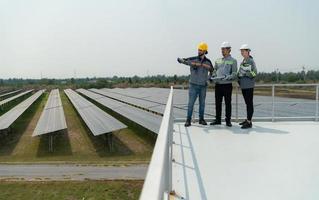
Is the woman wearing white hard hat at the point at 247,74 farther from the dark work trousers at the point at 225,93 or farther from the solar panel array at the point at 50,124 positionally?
the solar panel array at the point at 50,124

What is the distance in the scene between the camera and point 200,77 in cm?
586

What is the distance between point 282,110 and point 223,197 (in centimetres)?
869

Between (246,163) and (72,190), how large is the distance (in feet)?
38.0

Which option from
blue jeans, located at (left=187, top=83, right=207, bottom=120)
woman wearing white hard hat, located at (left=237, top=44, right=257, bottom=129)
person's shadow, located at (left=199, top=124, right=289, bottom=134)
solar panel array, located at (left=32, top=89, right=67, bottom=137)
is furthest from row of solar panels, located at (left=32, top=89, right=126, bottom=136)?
woman wearing white hard hat, located at (left=237, top=44, right=257, bottom=129)

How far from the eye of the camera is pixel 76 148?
20.7 metres

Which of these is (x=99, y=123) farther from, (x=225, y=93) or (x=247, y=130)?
(x=247, y=130)

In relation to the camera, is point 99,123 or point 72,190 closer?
point 72,190

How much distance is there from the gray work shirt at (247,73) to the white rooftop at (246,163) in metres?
0.86

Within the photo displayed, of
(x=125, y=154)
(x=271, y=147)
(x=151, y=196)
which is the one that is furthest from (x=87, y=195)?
(x=151, y=196)

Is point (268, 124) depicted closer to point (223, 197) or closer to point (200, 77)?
point (200, 77)

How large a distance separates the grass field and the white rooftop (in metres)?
12.8

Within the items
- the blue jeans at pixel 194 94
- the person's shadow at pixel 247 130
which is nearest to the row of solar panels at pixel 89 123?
the blue jeans at pixel 194 94

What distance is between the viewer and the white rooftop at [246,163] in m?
3.02

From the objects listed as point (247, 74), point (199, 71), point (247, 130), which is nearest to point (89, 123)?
point (199, 71)
